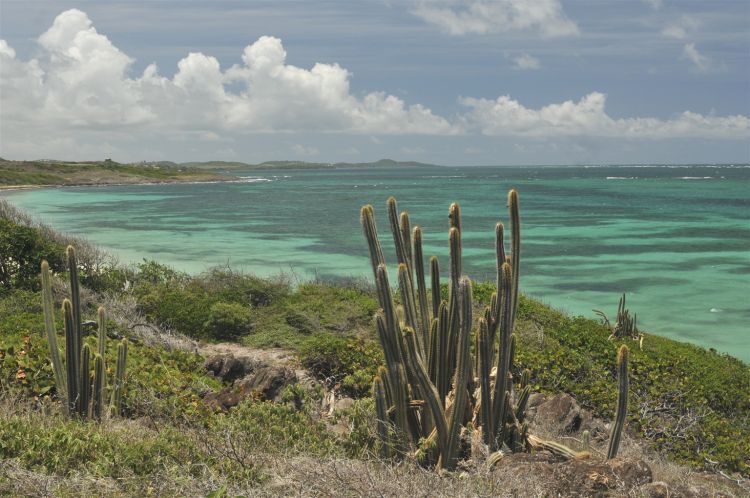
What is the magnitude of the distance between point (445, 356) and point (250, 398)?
7.68ft

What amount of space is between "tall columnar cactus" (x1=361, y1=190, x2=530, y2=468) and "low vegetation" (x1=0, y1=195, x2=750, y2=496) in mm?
323

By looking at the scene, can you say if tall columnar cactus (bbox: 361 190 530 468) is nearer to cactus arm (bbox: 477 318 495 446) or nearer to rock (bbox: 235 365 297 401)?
cactus arm (bbox: 477 318 495 446)

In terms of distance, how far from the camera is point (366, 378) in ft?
30.0

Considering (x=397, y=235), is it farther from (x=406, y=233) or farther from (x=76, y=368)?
(x=76, y=368)

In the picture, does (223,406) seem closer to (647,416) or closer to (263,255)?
(647,416)

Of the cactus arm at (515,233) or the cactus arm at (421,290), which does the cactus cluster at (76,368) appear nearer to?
the cactus arm at (421,290)

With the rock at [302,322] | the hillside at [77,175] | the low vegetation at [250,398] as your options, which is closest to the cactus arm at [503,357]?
the low vegetation at [250,398]

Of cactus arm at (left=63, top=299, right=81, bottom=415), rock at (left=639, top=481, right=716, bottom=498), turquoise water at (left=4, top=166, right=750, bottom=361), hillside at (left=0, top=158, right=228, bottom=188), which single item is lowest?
turquoise water at (left=4, top=166, right=750, bottom=361)

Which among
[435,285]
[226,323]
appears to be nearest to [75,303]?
[435,285]

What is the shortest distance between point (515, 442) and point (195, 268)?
825 inches

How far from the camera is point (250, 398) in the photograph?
7242 millimetres

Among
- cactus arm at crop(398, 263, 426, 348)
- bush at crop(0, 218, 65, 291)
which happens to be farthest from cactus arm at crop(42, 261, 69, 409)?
bush at crop(0, 218, 65, 291)

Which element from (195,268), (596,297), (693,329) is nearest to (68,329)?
(693,329)

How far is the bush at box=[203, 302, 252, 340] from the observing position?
41.5ft
